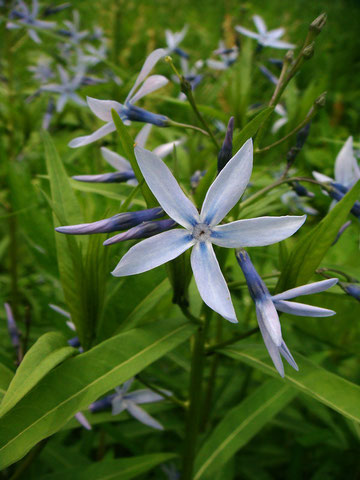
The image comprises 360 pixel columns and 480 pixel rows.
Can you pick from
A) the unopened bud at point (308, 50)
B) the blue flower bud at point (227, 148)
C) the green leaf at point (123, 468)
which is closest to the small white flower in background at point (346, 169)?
the unopened bud at point (308, 50)

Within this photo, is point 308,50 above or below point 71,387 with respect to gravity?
above

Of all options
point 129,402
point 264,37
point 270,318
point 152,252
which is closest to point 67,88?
point 264,37

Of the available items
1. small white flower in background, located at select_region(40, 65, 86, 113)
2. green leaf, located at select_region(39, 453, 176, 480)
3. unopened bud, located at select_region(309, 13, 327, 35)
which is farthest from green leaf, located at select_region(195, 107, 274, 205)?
small white flower in background, located at select_region(40, 65, 86, 113)

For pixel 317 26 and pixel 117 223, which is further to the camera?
pixel 317 26

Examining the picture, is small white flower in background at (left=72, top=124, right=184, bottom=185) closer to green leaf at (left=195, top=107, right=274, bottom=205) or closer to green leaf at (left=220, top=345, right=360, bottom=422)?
green leaf at (left=195, top=107, right=274, bottom=205)

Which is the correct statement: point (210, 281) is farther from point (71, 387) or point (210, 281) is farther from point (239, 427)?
point (239, 427)

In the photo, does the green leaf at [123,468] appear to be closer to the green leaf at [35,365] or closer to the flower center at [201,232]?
the green leaf at [35,365]
